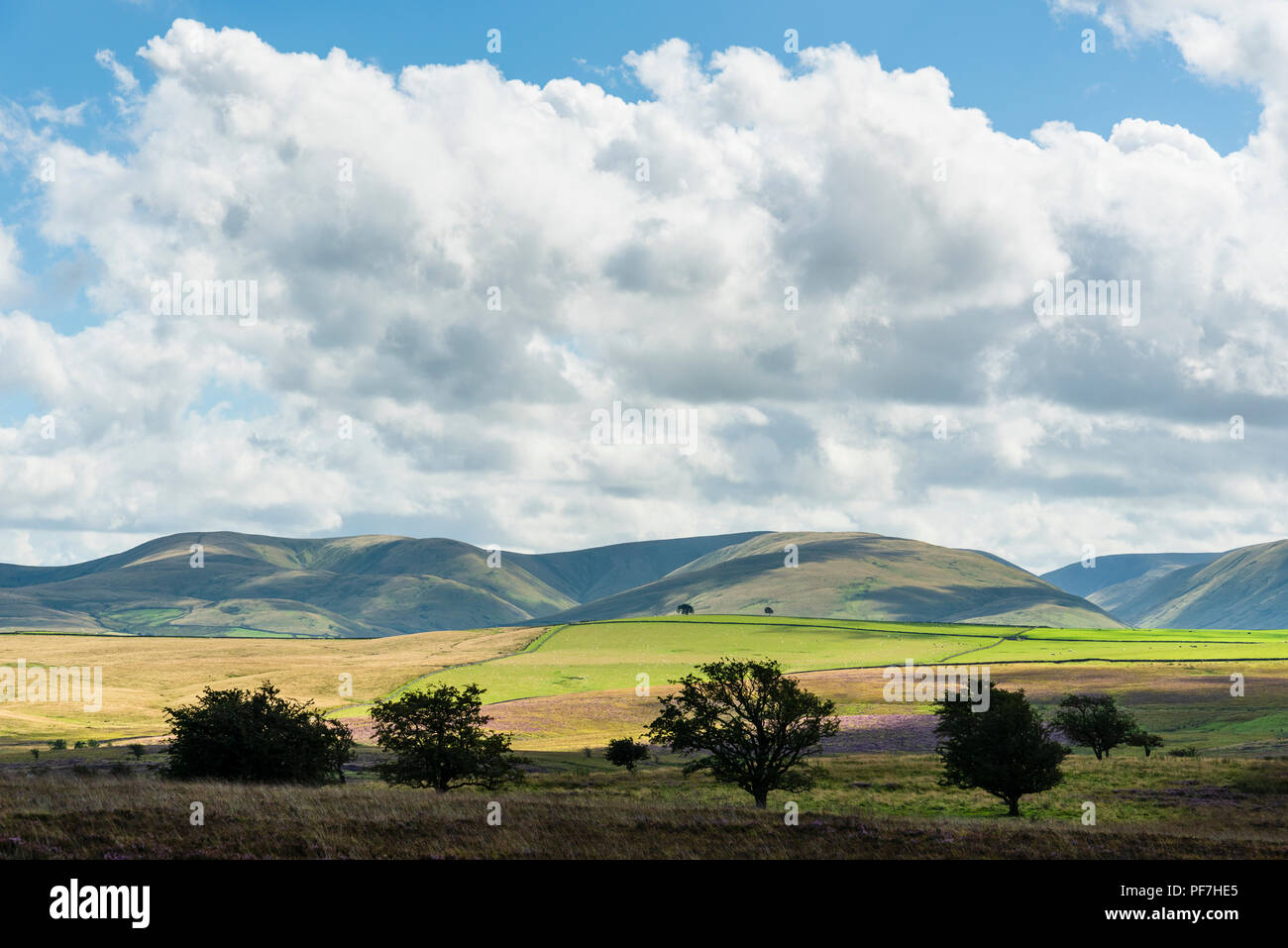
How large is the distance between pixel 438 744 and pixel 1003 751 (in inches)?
1128

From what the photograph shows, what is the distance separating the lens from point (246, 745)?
44.0m

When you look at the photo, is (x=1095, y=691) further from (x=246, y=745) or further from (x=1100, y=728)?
(x=246, y=745)

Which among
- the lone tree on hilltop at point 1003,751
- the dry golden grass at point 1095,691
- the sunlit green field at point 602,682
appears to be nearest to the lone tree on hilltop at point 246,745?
the lone tree on hilltop at point 1003,751

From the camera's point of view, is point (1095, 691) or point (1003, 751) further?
point (1095, 691)

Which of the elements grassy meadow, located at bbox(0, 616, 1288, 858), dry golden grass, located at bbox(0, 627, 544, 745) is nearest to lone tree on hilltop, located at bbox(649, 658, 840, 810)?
grassy meadow, located at bbox(0, 616, 1288, 858)

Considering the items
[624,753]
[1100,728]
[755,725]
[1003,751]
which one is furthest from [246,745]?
[1100,728]

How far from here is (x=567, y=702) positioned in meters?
127
